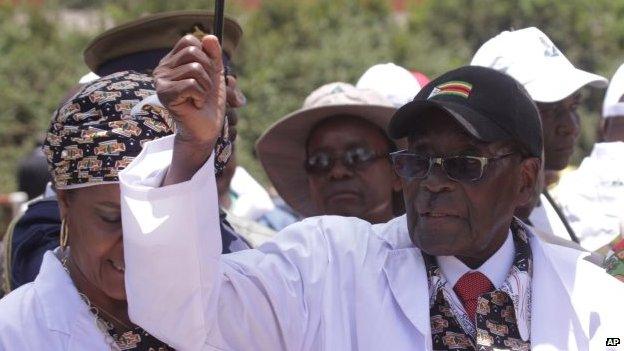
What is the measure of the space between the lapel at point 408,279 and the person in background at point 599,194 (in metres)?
1.80

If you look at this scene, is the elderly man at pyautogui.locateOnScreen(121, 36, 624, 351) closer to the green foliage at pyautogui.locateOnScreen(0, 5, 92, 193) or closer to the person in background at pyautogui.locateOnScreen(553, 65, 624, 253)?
the person in background at pyautogui.locateOnScreen(553, 65, 624, 253)

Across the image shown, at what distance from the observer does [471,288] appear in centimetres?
293

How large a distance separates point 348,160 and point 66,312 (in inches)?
70.9

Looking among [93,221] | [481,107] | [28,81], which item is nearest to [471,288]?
[481,107]

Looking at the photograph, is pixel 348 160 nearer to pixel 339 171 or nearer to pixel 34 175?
pixel 339 171

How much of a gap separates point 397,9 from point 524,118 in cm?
2424

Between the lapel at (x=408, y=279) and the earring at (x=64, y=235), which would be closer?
the lapel at (x=408, y=279)

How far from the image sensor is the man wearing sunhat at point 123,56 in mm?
3611

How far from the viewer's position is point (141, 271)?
2.46m

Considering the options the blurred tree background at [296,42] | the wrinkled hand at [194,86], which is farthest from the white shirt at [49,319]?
the blurred tree background at [296,42]

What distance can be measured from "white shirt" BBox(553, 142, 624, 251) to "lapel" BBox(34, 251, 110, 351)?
98.5 inches

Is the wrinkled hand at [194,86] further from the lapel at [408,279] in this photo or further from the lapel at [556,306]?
the lapel at [556,306]

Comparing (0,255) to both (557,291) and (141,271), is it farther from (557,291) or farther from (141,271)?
(557,291)

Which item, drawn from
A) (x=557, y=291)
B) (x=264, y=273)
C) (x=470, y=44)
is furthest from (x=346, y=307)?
(x=470, y=44)
